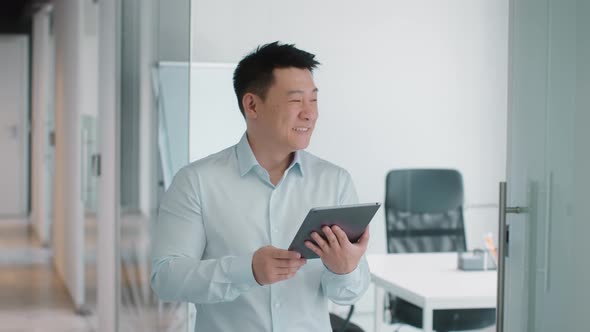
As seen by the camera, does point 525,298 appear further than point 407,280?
No

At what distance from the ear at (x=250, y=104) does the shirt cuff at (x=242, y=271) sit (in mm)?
354

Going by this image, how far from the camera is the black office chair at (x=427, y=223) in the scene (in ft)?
9.33

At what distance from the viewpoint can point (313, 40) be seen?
2416 millimetres

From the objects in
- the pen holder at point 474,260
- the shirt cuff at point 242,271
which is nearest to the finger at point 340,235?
the shirt cuff at point 242,271

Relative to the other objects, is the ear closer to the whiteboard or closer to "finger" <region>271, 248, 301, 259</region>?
the whiteboard

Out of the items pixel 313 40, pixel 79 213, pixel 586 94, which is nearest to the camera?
pixel 586 94

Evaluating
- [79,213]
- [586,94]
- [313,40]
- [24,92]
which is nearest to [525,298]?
[586,94]

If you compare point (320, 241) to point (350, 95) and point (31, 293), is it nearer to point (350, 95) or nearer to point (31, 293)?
point (350, 95)

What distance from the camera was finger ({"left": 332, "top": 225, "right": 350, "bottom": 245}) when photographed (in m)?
2.02

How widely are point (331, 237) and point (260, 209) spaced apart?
0.29 meters

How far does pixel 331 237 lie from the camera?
2018 millimetres

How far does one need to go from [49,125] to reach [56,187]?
1876mm

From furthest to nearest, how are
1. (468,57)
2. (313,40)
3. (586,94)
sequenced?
(468,57), (313,40), (586,94)

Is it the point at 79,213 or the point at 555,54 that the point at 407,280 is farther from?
the point at 79,213
